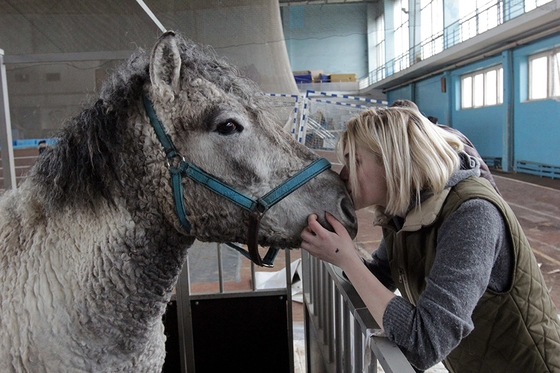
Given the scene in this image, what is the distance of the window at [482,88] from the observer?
12441 mm

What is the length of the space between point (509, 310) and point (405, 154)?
0.52 meters

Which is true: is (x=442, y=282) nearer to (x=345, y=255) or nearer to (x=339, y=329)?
(x=345, y=255)

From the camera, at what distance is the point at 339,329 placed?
1757mm

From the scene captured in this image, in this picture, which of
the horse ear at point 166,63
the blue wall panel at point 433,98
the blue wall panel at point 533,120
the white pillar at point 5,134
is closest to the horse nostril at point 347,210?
the horse ear at point 166,63

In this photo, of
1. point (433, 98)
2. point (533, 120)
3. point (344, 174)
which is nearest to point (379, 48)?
point (433, 98)

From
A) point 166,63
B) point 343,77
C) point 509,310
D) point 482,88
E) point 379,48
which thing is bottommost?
point 509,310

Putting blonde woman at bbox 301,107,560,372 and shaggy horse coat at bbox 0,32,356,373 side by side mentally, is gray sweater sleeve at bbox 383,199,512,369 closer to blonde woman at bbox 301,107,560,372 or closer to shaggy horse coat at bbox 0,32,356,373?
blonde woman at bbox 301,107,560,372

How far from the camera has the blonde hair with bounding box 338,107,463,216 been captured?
1180 millimetres

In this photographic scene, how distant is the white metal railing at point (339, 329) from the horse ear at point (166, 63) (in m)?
0.85

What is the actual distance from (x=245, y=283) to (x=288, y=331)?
79.3 inches

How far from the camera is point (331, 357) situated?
2012 mm

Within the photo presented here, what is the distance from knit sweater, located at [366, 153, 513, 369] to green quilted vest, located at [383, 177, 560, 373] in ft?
0.19

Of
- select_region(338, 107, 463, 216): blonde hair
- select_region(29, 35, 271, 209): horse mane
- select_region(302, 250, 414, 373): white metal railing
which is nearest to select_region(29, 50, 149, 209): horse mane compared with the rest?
select_region(29, 35, 271, 209): horse mane

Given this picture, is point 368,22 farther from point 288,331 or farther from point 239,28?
point 288,331
